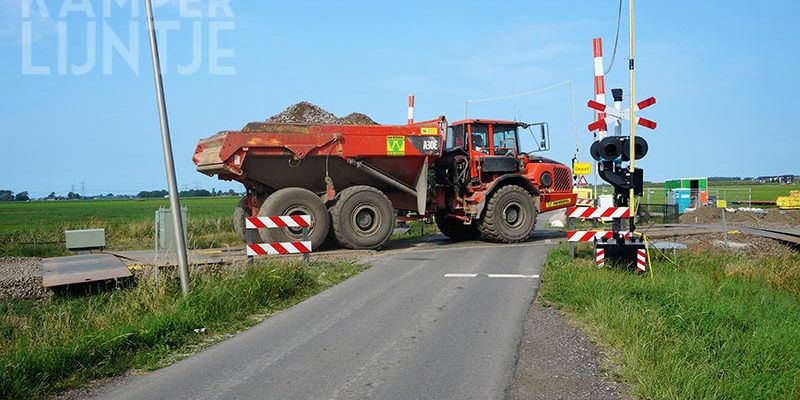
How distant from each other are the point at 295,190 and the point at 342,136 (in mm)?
1649

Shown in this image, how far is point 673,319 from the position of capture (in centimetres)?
841

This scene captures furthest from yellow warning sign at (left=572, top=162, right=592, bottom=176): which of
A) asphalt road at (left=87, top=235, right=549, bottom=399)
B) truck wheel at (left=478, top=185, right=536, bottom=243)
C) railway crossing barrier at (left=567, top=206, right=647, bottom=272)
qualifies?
asphalt road at (left=87, top=235, right=549, bottom=399)

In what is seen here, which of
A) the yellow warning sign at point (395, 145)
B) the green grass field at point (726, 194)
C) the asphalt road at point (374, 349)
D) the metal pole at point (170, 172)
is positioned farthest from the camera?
the green grass field at point (726, 194)

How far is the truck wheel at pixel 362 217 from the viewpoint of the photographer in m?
16.4

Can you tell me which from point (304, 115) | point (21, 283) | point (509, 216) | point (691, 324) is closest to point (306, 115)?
point (304, 115)

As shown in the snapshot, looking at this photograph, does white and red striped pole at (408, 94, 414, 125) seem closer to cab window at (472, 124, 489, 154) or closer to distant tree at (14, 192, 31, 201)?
cab window at (472, 124, 489, 154)

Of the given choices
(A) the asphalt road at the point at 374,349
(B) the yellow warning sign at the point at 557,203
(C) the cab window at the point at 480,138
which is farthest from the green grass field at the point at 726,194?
(A) the asphalt road at the point at 374,349

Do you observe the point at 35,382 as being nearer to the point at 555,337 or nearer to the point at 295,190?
the point at 555,337

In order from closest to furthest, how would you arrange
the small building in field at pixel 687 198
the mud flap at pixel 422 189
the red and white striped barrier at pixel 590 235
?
the red and white striped barrier at pixel 590 235, the mud flap at pixel 422 189, the small building in field at pixel 687 198

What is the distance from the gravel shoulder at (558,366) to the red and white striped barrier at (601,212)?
3.95 metres

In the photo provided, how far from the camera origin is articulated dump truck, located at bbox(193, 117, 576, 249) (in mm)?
15938

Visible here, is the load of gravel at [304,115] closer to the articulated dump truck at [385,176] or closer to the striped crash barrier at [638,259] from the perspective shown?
the articulated dump truck at [385,176]

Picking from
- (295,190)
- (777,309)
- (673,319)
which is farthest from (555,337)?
(295,190)

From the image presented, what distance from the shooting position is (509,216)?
1848 cm
